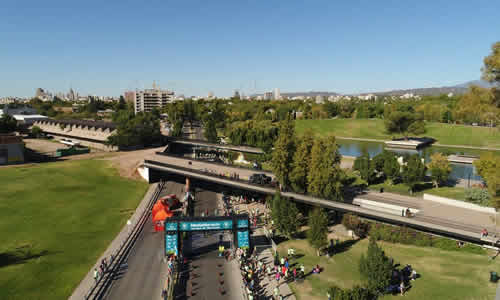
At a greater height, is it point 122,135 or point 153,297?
point 122,135

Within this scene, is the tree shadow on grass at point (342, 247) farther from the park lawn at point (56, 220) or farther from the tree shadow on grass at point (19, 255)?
the tree shadow on grass at point (19, 255)

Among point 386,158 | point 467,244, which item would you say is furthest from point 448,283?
point 386,158

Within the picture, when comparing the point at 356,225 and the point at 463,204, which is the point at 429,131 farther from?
the point at 356,225

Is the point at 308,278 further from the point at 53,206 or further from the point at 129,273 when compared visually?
the point at 53,206

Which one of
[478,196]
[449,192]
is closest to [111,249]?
[478,196]

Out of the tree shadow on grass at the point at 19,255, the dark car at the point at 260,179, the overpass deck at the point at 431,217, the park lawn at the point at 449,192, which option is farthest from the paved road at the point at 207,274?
the park lawn at the point at 449,192

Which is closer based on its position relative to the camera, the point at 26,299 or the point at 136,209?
the point at 26,299
